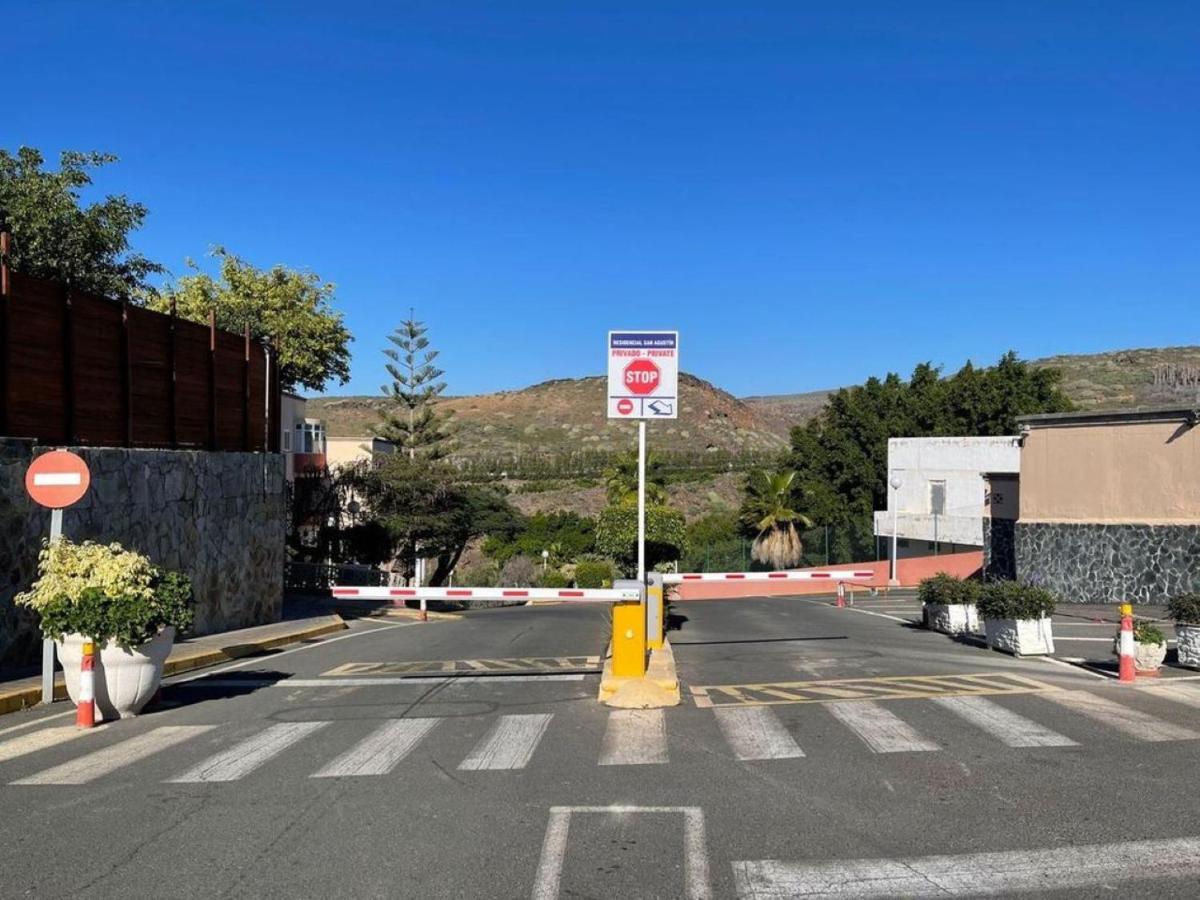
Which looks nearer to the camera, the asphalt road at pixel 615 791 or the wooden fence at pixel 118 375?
the asphalt road at pixel 615 791

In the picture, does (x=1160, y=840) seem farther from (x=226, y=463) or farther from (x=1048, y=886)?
(x=226, y=463)

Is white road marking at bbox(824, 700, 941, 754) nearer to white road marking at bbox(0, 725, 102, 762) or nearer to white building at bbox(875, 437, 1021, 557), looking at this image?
white road marking at bbox(0, 725, 102, 762)

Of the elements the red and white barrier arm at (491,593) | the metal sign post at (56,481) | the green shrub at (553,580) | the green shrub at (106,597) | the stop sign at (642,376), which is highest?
the stop sign at (642,376)

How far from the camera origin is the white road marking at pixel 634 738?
8508 mm

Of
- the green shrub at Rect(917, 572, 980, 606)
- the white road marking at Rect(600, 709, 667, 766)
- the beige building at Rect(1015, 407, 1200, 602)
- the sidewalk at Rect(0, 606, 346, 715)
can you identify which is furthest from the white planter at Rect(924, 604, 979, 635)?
the sidewalk at Rect(0, 606, 346, 715)

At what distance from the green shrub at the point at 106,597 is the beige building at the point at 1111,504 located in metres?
25.4

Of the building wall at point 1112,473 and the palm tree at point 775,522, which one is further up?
the building wall at point 1112,473

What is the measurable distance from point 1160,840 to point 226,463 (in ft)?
56.1

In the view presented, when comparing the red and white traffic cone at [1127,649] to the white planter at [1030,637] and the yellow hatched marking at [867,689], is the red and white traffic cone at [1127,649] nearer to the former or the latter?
the yellow hatched marking at [867,689]

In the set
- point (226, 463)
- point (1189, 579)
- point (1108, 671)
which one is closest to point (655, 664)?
point (1108, 671)

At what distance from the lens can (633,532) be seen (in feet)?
72.9

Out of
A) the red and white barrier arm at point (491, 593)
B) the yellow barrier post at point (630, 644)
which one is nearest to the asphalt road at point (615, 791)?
the yellow barrier post at point (630, 644)

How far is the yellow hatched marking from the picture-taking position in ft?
37.0

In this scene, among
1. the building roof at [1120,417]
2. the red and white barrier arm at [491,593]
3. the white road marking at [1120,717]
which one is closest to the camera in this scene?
the white road marking at [1120,717]
